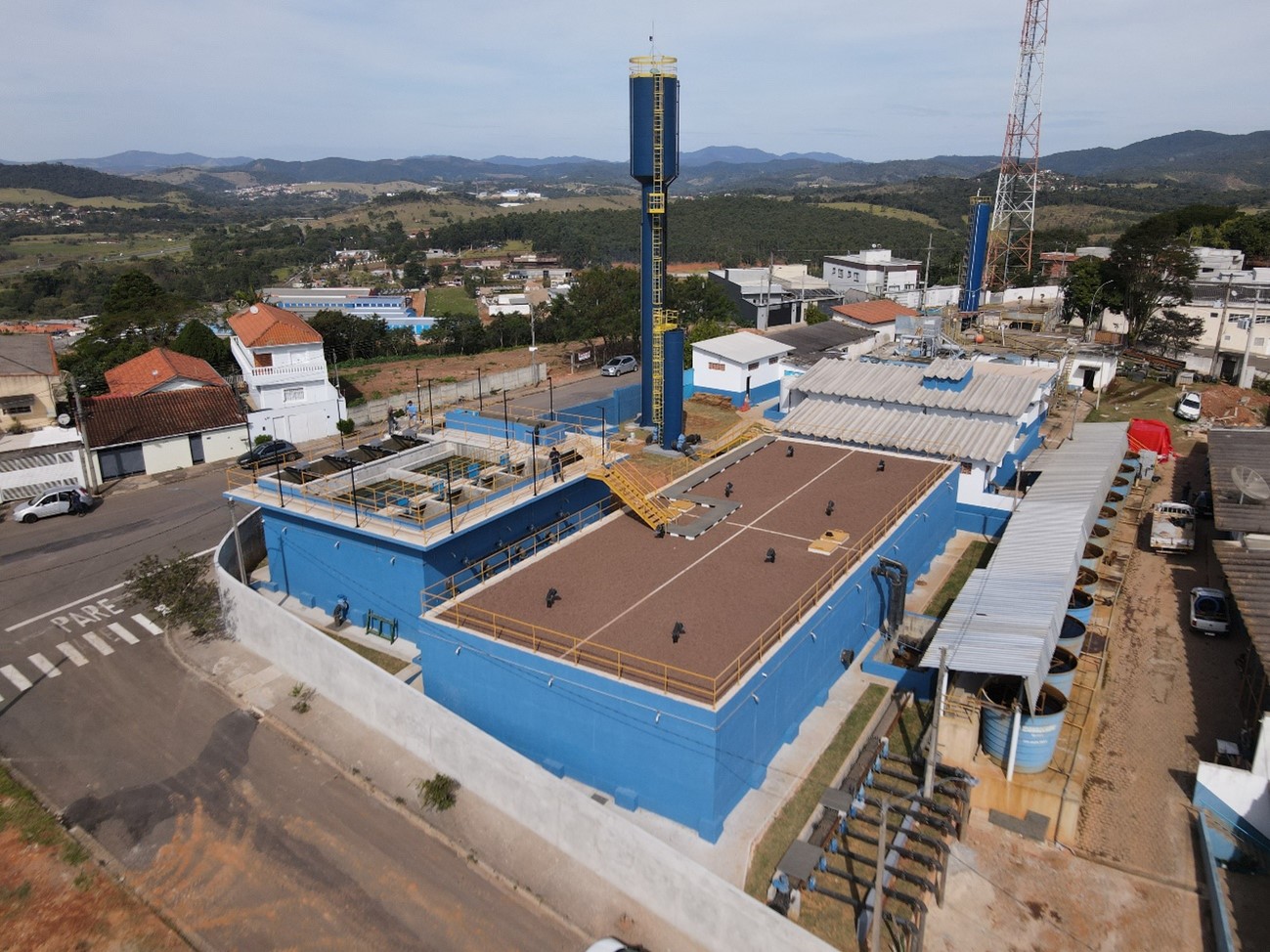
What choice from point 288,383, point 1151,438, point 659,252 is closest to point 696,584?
point 659,252

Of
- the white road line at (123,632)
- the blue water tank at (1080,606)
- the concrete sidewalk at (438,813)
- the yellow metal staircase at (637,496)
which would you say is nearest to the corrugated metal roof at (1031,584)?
the blue water tank at (1080,606)

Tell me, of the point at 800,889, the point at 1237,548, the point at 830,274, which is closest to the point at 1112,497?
the point at 1237,548

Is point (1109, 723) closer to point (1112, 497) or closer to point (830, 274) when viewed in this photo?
point (1112, 497)

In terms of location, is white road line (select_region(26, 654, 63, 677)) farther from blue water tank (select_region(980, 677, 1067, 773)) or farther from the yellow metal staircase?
blue water tank (select_region(980, 677, 1067, 773))

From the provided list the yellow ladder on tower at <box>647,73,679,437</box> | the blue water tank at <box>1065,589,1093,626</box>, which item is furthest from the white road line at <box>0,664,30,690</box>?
the blue water tank at <box>1065,589,1093,626</box>

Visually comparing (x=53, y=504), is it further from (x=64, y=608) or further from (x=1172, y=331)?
(x=1172, y=331)

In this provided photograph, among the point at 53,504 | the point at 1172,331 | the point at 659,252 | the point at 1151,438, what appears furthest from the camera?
the point at 1172,331
